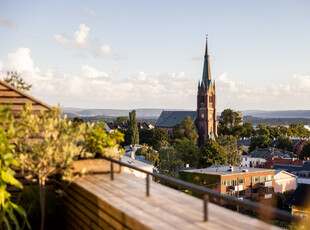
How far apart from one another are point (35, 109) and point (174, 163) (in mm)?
45388

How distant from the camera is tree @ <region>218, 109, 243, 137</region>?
84.8m

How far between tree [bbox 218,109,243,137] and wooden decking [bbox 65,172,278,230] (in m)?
81.9

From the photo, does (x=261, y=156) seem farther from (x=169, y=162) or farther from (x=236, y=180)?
(x=236, y=180)

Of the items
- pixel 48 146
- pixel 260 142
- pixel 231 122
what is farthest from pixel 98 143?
pixel 231 122

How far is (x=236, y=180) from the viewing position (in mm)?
38719

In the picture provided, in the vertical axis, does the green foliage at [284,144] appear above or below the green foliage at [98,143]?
below

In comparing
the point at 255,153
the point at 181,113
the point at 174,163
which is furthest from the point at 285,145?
the point at 174,163

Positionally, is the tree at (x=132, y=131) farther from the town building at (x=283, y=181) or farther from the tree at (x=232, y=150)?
the town building at (x=283, y=181)

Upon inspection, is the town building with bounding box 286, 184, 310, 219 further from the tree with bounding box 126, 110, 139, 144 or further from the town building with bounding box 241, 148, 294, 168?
the tree with bounding box 126, 110, 139, 144

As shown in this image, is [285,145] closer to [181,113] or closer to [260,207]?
[181,113]

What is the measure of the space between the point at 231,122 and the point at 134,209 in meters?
85.1

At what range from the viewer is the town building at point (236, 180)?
3781cm

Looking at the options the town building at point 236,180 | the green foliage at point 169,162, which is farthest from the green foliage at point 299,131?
the town building at point 236,180

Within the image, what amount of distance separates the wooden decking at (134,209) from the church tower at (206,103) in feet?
277
